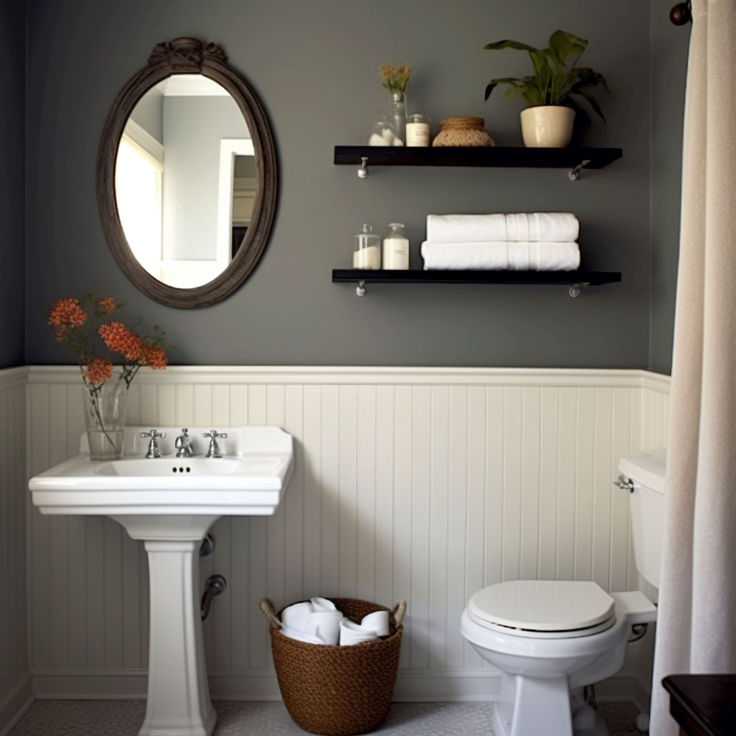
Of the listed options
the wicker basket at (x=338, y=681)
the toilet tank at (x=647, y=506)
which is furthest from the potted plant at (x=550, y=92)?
the wicker basket at (x=338, y=681)

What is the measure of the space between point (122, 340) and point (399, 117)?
1.11 m

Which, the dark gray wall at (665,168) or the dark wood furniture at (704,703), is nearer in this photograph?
the dark wood furniture at (704,703)

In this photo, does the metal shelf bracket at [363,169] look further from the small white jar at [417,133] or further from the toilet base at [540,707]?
the toilet base at [540,707]

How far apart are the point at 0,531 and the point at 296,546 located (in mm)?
919

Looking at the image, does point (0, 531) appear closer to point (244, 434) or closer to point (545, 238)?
point (244, 434)

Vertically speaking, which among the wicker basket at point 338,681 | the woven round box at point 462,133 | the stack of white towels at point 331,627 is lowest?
the wicker basket at point 338,681

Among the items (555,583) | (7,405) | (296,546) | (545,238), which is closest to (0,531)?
(7,405)

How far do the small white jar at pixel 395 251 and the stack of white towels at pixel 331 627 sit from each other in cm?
106

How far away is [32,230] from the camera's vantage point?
121 inches

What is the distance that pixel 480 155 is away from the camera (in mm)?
2883

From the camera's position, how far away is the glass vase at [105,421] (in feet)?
9.57

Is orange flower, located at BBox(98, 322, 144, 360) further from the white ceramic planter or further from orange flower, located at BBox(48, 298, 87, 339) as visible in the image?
the white ceramic planter

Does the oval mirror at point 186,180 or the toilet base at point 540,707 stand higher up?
the oval mirror at point 186,180

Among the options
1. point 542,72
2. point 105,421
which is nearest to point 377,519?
point 105,421
